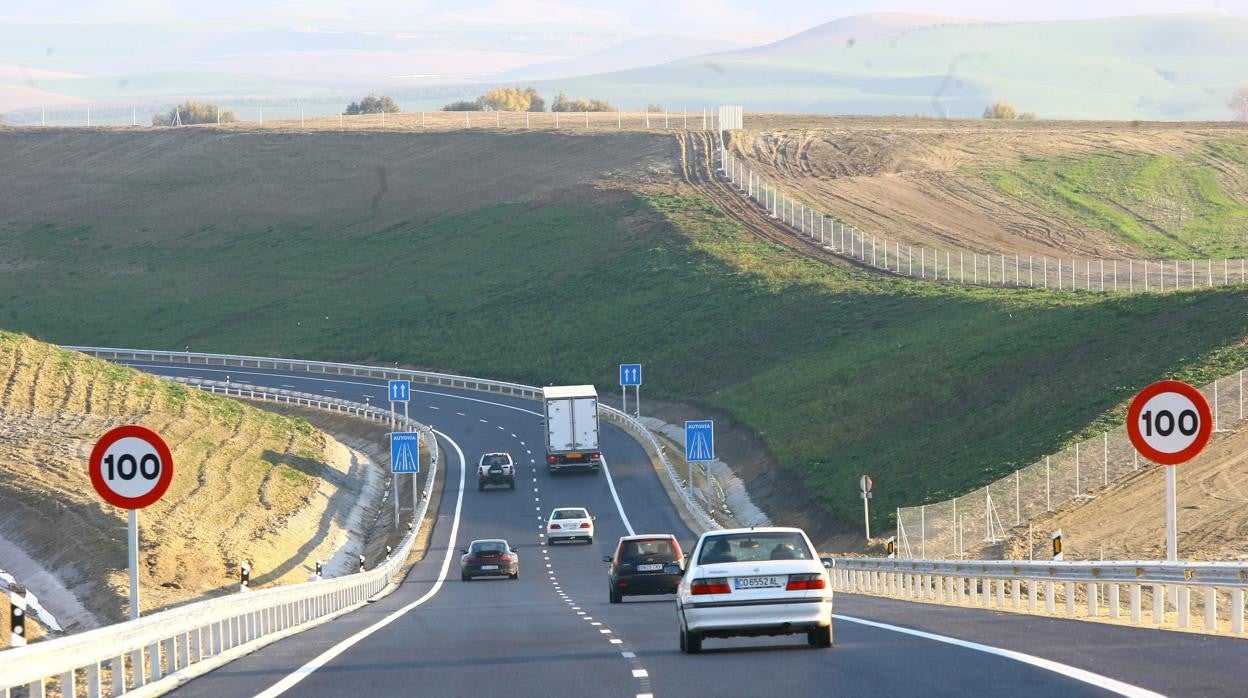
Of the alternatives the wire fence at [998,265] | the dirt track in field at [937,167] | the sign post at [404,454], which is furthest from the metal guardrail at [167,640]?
the dirt track in field at [937,167]

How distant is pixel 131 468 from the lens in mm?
17266

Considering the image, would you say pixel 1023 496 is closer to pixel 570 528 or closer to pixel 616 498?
pixel 570 528

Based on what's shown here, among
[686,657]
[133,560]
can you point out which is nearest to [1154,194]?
[686,657]

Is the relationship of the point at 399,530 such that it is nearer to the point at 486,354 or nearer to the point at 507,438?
the point at 507,438

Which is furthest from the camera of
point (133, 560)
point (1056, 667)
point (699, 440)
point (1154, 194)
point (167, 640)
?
point (1154, 194)

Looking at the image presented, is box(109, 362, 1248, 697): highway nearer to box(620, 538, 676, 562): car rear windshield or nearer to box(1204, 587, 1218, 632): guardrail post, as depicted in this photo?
box(620, 538, 676, 562): car rear windshield

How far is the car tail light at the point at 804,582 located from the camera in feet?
60.6

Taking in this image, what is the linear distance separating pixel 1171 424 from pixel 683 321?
267 feet

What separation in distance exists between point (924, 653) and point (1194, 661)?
2749 millimetres

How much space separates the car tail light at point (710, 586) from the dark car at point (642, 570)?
15579 millimetres

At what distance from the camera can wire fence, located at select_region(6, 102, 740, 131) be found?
14812cm

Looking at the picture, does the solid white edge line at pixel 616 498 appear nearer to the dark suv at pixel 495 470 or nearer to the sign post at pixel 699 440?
the sign post at pixel 699 440

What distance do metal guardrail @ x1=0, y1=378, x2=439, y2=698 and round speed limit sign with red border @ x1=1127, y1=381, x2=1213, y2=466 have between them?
398 inches

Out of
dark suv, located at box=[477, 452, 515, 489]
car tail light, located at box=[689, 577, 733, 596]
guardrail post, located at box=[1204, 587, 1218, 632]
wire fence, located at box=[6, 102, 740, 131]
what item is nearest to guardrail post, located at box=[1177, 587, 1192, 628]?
guardrail post, located at box=[1204, 587, 1218, 632]
